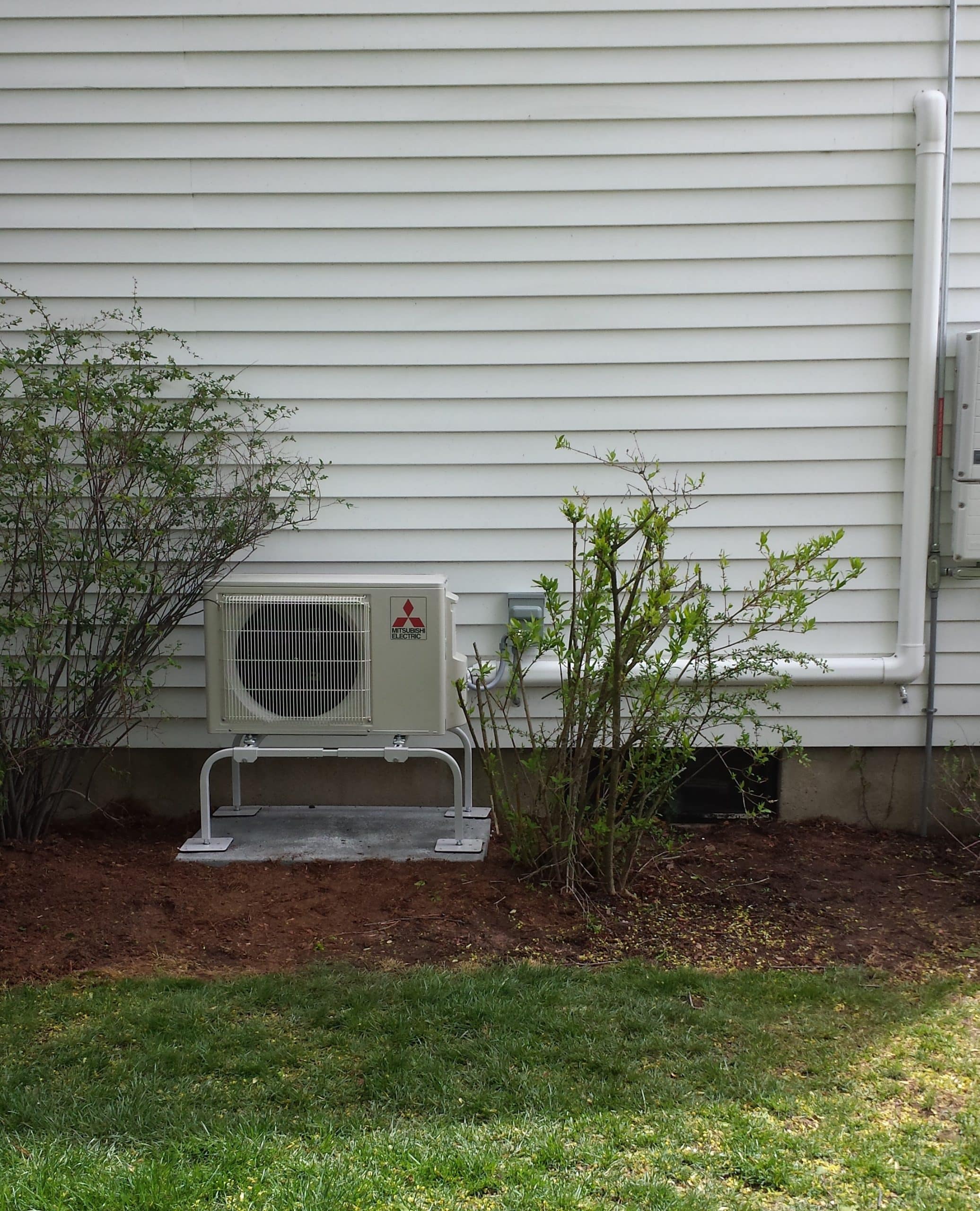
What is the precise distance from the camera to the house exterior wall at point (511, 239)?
4648mm

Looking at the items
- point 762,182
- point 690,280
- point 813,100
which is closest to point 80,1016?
point 690,280

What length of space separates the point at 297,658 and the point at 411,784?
100cm

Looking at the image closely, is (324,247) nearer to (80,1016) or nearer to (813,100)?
(813,100)

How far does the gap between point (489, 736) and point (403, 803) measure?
0.51 meters

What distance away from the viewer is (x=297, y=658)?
14.3ft

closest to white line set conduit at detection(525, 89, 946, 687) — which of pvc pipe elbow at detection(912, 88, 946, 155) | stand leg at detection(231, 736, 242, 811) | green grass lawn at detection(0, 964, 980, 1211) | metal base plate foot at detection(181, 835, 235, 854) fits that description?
pvc pipe elbow at detection(912, 88, 946, 155)

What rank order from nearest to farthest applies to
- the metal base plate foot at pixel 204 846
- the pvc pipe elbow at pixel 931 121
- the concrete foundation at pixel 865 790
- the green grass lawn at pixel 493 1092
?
1. the green grass lawn at pixel 493 1092
2. the metal base plate foot at pixel 204 846
3. the pvc pipe elbow at pixel 931 121
4. the concrete foundation at pixel 865 790

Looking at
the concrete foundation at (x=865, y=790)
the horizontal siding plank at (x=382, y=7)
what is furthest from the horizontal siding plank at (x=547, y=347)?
the concrete foundation at (x=865, y=790)

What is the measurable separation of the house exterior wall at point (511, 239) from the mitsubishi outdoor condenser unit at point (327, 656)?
55 centimetres

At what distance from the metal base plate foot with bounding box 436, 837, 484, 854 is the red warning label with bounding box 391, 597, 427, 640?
855 mm

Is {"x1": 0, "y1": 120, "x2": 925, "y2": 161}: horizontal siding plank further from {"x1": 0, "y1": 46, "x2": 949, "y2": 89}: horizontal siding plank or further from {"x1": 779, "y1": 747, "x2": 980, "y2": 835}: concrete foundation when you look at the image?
{"x1": 779, "y1": 747, "x2": 980, "y2": 835}: concrete foundation

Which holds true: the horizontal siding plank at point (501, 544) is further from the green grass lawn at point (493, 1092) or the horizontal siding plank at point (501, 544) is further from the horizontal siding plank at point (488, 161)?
the green grass lawn at point (493, 1092)

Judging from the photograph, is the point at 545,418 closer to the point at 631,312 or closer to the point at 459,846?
the point at 631,312

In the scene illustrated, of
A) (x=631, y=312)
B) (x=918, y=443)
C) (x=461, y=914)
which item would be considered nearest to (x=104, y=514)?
(x=461, y=914)
